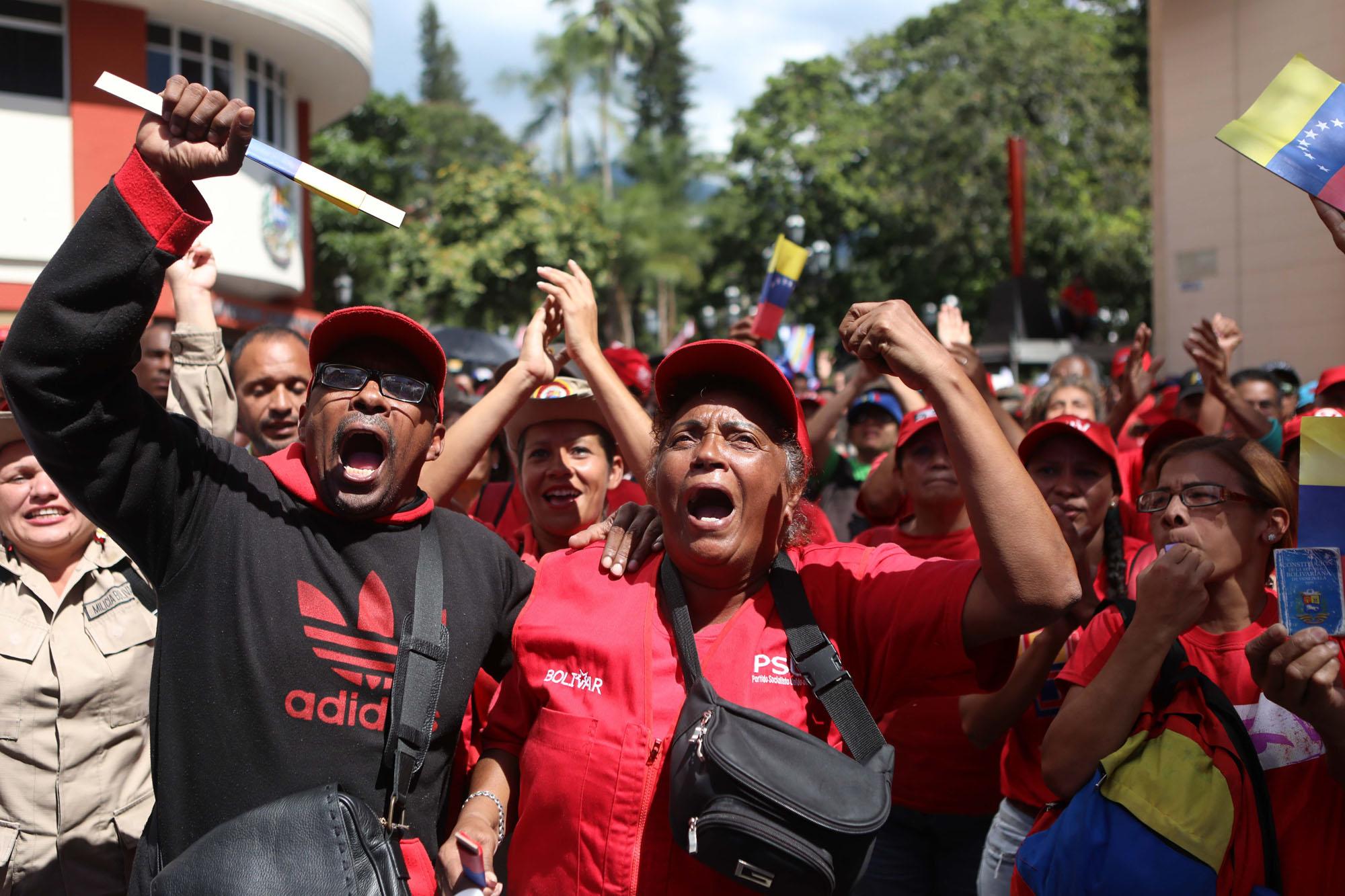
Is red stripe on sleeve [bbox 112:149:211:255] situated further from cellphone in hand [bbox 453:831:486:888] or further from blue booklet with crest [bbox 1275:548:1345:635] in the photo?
blue booklet with crest [bbox 1275:548:1345:635]

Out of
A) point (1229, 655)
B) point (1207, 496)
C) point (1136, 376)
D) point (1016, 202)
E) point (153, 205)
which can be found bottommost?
point (1229, 655)

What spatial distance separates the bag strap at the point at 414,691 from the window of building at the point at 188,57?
56.9ft

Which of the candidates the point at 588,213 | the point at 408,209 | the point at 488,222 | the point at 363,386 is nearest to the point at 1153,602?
the point at 363,386

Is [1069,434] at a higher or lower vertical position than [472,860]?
higher

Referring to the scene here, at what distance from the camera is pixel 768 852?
1.85 metres

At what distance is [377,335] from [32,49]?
56.5 ft

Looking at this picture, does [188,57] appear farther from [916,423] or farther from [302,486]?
[302,486]

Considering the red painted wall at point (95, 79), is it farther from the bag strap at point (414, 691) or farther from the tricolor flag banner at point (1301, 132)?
the tricolor flag banner at point (1301, 132)

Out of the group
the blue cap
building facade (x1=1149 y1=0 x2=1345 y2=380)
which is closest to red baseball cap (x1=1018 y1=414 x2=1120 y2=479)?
the blue cap

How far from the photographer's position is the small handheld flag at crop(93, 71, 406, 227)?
2.04 metres

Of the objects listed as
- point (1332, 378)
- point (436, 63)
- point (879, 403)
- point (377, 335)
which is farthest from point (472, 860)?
point (436, 63)

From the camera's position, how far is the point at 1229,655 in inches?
104

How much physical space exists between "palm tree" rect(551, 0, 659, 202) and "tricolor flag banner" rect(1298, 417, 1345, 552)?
35558mm

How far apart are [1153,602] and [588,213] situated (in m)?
28.0
